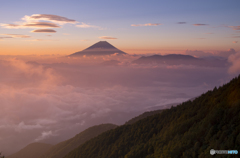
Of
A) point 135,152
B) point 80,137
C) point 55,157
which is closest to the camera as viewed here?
point 135,152

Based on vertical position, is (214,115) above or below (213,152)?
above

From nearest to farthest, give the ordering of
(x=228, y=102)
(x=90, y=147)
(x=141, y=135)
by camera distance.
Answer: (x=228, y=102)
(x=141, y=135)
(x=90, y=147)

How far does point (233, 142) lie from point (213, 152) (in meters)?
2.30

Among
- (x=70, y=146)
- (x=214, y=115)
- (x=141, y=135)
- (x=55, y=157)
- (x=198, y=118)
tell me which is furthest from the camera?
(x=70, y=146)

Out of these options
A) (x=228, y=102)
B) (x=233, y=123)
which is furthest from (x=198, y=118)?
(x=233, y=123)

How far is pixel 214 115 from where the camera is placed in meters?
25.2

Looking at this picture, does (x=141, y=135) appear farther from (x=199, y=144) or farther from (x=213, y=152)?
(x=213, y=152)

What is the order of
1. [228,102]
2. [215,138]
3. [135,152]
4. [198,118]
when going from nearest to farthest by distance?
[215,138], [228,102], [198,118], [135,152]

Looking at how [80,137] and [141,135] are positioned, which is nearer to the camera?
[141,135]

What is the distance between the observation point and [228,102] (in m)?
27.4

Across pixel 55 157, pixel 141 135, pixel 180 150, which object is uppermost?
pixel 180 150

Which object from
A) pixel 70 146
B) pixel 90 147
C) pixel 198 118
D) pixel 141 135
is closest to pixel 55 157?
pixel 70 146

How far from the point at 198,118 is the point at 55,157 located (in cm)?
12843

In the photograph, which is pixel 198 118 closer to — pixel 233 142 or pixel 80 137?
pixel 233 142
